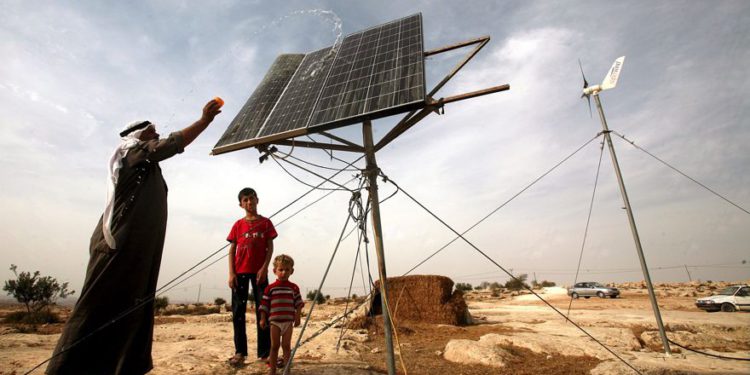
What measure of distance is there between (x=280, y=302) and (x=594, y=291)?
30720 millimetres

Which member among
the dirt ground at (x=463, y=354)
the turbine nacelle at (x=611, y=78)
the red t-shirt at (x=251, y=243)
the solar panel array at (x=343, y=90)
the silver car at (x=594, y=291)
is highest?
the turbine nacelle at (x=611, y=78)

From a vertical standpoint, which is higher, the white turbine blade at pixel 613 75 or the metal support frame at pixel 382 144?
the white turbine blade at pixel 613 75

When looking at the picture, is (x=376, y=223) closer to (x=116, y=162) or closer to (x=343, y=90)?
(x=343, y=90)

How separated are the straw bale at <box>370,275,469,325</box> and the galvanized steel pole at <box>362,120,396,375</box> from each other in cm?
691

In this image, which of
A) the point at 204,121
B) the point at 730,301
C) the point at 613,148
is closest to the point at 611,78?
the point at 613,148

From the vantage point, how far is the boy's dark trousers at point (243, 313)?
4.30 metres

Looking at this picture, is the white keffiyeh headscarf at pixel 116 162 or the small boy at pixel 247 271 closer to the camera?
the white keffiyeh headscarf at pixel 116 162

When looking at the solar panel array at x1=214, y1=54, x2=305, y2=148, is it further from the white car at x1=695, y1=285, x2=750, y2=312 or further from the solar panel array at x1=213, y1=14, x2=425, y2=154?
the white car at x1=695, y1=285, x2=750, y2=312

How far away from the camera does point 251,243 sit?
443 cm

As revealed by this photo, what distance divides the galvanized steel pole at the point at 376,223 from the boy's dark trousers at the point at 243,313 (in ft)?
5.57

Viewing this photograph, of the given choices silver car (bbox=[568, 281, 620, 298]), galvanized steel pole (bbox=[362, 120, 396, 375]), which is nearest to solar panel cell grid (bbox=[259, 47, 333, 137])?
galvanized steel pole (bbox=[362, 120, 396, 375])

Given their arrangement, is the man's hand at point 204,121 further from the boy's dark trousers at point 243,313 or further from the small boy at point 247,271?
the boy's dark trousers at point 243,313

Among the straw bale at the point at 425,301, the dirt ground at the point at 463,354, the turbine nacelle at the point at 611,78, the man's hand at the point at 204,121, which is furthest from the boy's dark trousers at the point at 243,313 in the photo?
the turbine nacelle at the point at 611,78

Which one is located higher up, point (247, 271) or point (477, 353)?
point (247, 271)
